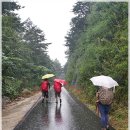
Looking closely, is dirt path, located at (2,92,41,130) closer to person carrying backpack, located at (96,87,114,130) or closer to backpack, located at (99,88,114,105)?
person carrying backpack, located at (96,87,114,130)

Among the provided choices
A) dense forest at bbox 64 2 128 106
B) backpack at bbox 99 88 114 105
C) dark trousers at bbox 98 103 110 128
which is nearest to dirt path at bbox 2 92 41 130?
dark trousers at bbox 98 103 110 128

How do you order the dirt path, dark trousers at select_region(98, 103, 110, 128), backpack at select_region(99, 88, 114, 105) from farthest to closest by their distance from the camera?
the dirt path < dark trousers at select_region(98, 103, 110, 128) < backpack at select_region(99, 88, 114, 105)

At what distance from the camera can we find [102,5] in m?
29.0

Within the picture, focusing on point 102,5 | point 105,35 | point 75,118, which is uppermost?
point 102,5

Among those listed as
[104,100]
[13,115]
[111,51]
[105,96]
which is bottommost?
[13,115]

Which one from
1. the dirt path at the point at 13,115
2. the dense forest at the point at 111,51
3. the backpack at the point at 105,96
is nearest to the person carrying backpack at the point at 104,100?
the backpack at the point at 105,96

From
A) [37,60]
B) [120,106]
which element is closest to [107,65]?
[120,106]

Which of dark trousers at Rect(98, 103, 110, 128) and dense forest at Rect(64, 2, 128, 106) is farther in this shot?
dense forest at Rect(64, 2, 128, 106)

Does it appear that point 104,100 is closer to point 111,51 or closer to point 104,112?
point 104,112

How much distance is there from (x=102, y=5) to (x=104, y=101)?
19630 mm

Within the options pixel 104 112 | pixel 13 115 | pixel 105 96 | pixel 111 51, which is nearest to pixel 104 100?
pixel 105 96

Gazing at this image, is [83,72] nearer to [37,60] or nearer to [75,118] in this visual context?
[75,118]

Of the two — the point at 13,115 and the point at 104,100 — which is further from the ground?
the point at 104,100

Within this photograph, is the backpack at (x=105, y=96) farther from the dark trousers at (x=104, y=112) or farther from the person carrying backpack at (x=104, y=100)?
the dark trousers at (x=104, y=112)
